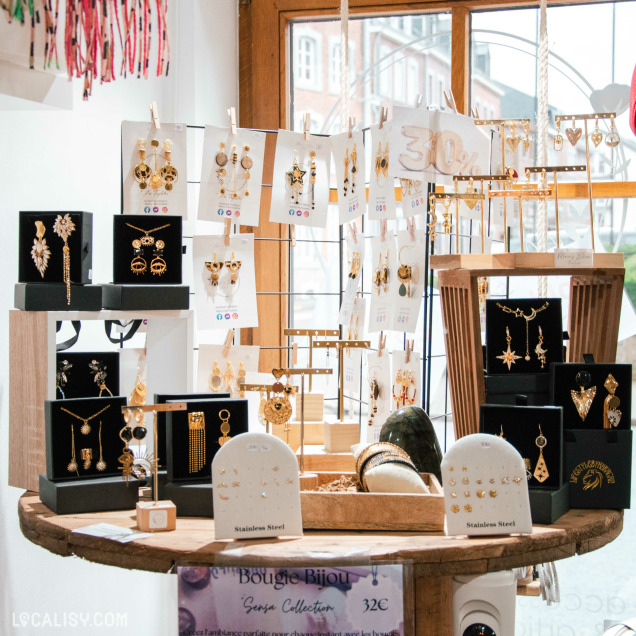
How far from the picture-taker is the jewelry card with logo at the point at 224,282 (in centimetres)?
234

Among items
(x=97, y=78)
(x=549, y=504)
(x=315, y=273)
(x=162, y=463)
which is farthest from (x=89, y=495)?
(x=315, y=273)

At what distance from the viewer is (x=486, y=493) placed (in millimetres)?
1534

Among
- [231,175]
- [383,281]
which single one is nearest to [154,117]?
[231,175]

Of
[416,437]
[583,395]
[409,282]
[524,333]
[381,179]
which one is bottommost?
[416,437]

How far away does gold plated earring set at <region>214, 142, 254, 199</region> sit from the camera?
2271mm

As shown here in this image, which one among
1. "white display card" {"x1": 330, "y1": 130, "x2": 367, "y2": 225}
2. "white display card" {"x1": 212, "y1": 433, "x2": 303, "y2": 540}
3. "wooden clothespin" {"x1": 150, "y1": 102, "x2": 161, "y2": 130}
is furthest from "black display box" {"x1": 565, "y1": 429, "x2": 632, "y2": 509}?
"wooden clothespin" {"x1": 150, "y1": 102, "x2": 161, "y2": 130}

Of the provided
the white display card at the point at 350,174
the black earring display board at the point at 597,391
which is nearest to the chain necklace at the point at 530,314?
the black earring display board at the point at 597,391

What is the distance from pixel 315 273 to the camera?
337 centimetres

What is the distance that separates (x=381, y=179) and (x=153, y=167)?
0.62m

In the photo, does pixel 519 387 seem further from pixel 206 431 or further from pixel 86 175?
pixel 86 175

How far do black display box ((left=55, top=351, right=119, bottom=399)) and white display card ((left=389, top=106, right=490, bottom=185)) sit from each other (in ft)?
2.97

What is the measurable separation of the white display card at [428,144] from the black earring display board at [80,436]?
97 centimetres

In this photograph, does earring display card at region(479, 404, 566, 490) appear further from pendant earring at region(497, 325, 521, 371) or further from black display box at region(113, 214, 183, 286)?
black display box at region(113, 214, 183, 286)

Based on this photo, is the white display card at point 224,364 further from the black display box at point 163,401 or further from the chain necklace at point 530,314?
the chain necklace at point 530,314
